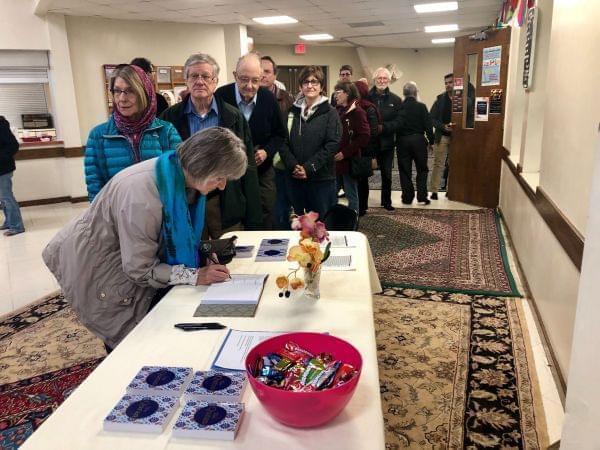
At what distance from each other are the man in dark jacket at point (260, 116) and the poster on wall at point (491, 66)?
11.0ft

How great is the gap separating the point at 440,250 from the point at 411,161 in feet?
6.72

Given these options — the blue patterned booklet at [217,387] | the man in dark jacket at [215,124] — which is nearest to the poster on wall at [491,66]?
the man in dark jacket at [215,124]

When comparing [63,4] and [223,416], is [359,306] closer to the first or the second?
[223,416]

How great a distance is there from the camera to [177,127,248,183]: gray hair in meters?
1.70

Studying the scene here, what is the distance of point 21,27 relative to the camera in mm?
6492

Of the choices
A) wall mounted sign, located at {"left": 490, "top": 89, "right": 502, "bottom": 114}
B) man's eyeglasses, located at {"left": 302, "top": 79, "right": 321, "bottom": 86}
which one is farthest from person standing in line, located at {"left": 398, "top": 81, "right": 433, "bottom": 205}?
man's eyeglasses, located at {"left": 302, "top": 79, "right": 321, "bottom": 86}

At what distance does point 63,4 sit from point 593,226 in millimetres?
6806

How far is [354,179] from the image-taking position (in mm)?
5191

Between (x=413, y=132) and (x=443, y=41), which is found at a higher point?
(x=443, y=41)

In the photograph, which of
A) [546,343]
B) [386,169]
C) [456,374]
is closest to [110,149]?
[456,374]

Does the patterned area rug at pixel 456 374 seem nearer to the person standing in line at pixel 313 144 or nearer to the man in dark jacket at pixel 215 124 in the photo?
the person standing in line at pixel 313 144

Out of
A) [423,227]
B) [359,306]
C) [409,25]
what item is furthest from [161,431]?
[409,25]

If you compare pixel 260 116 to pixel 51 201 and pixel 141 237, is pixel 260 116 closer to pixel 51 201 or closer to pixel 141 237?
pixel 141 237

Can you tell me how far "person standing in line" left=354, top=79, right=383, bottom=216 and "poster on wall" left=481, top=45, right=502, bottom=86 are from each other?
141 cm
